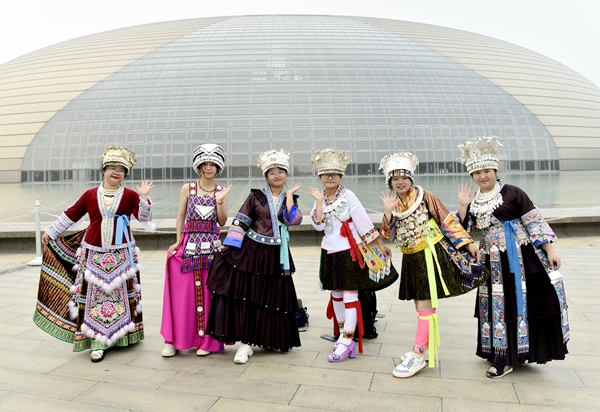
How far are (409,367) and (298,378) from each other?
785 mm

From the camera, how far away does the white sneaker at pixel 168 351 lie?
346 cm

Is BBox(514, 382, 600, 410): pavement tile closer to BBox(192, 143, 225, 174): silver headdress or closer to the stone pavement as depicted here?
the stone pavement

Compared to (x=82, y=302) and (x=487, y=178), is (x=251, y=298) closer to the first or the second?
(x=82, y=302)

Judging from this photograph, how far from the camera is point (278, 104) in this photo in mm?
28094

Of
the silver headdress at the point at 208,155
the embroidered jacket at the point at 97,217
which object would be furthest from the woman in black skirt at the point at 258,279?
the embroidered jacket at the point at 97,217

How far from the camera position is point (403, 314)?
178 inches

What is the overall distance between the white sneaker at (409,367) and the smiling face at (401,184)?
118cm

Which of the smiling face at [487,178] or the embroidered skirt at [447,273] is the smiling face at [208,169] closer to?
the embroidered skirt at [447,273]

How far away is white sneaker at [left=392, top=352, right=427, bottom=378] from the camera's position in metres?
2.99

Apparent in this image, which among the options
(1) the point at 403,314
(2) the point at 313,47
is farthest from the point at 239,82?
(1) the point at 403,314

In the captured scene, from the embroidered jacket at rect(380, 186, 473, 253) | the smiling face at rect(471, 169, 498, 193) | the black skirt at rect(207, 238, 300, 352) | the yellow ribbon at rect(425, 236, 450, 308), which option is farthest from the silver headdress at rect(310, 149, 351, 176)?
the smiling face at rect(471, 169, 498, 193)

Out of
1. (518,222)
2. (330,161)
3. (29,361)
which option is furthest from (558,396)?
(29,361)

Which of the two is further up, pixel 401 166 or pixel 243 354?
pixel 401 166

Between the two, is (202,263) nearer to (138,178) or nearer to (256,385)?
(256,385)
